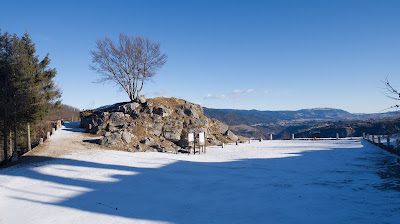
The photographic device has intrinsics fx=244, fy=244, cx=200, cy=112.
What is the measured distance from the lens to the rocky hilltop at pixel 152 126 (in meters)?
23.2

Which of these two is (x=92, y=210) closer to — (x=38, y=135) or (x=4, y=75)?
(x=4, y=75)

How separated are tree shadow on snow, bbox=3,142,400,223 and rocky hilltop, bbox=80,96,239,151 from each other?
8342 millimetres

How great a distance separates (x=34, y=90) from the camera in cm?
2017

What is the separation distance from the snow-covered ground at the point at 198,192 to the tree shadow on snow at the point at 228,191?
3cm

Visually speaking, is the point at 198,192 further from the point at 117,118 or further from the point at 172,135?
the point at 117,118

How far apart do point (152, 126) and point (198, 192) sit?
1784cm

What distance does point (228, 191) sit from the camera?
9.88 meters

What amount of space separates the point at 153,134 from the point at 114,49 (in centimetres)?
1532

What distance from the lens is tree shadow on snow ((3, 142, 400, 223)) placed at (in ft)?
24.3

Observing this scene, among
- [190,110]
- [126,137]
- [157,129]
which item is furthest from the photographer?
[190,110]

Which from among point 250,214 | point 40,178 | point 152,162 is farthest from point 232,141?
point 250,214

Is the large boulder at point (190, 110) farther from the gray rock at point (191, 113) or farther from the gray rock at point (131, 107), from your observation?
the gray rock at point (131, 107)

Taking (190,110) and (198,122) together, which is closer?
(198,122)

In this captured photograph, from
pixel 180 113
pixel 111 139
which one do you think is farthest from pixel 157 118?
pixel 111 139
